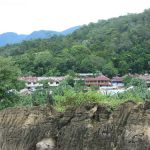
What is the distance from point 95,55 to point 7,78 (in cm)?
6224

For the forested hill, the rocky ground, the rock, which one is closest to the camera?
the rocky ground

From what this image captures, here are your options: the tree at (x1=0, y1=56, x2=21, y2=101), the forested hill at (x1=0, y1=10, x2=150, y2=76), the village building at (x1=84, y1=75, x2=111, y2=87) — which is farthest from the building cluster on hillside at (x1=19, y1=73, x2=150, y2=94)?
the tree at (x1=0, y1=56, x2=21, y2=101)

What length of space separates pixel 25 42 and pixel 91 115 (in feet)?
340

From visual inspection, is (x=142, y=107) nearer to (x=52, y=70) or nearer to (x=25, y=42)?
→ (x=52, y=70)

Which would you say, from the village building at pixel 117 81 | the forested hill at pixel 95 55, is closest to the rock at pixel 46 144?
the village building at pixel 117 81

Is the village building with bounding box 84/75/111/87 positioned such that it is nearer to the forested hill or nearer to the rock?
the forested hill

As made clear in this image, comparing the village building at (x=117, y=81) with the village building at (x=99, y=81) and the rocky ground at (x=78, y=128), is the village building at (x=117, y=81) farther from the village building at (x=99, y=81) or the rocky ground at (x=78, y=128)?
the rocky ground at (x=78, y=128)

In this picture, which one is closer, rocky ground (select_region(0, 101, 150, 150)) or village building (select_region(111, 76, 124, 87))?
rocky ground (select_region(0, 101, 150, 150))

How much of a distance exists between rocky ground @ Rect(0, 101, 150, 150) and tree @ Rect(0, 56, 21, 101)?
1452cm

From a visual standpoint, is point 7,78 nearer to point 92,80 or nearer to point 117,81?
point 92,80

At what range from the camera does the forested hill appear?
300 ft

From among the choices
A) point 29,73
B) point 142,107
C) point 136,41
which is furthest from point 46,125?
point 136,41

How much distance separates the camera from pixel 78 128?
53.0 ft

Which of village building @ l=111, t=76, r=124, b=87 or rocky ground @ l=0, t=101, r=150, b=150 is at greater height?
rocky ground @ l=0, t=101, r=150, b=150
